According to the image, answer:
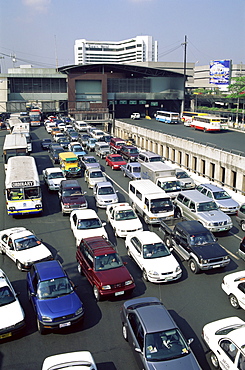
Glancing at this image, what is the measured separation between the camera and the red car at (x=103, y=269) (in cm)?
1413

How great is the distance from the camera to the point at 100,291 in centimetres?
1405

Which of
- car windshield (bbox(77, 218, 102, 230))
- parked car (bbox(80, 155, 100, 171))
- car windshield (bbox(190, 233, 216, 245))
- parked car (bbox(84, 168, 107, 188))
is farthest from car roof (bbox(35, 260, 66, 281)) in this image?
parked car (bbox(80, 155, 100, 171))

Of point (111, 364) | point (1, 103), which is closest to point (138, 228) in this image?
point (111, 364)

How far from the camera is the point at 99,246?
16156 mm

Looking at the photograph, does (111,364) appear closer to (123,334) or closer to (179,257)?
(123,334)

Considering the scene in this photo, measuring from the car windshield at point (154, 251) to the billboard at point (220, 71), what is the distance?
97.9 m

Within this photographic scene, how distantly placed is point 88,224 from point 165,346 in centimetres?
1047

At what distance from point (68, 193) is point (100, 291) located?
12.5m

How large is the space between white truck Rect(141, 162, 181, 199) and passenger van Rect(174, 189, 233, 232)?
2964 mm

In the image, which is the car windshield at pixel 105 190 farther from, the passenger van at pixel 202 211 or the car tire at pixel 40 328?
the car tire at pixel 40 328

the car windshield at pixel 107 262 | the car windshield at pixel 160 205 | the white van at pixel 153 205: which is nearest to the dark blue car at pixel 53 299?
the car windshield at pixel 107 262

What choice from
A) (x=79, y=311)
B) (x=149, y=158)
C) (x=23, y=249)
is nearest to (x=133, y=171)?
(x=149, y=158)

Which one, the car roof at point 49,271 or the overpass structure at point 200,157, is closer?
the car roof at point 49,271

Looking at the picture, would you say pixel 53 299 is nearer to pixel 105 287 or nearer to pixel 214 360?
pixel 105 287
